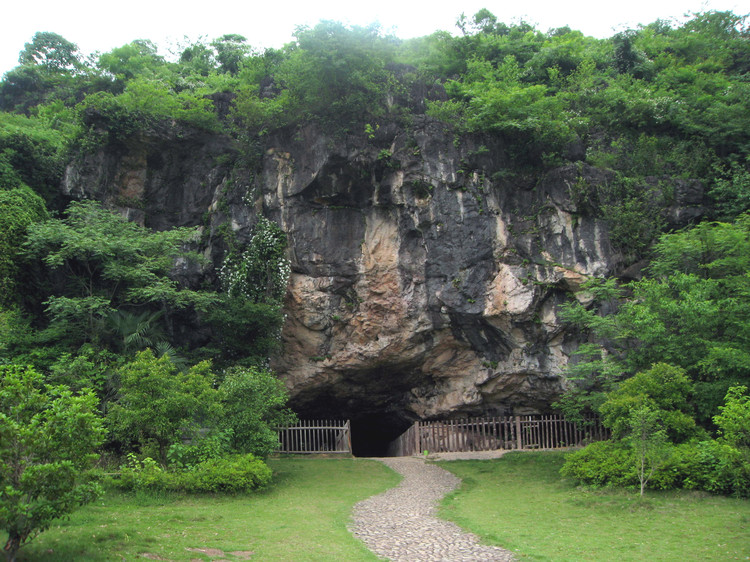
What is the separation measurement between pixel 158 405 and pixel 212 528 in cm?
434

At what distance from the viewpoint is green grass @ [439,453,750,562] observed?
8.15 metres

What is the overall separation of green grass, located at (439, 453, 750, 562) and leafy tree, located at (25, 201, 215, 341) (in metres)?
11.4

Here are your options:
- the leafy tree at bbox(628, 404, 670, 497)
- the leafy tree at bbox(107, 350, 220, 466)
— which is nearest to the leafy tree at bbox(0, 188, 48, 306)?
the leafy tree at bbox(107, 350, 220, 466)

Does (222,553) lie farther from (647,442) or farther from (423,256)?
(423,256)

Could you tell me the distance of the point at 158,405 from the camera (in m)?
12.6

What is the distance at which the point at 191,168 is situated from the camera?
22984 millimetres

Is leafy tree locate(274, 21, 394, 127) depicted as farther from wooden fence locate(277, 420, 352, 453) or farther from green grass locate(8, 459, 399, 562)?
green grass locate(8, 459, 399, 562)

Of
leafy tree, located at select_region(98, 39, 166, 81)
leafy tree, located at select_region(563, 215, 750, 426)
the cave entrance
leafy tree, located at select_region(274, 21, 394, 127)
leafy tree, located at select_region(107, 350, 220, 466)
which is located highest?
leafy tree, located at select_region(98, 39, 166, 81)

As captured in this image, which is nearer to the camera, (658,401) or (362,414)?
(658,401)

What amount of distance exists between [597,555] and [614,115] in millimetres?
19691

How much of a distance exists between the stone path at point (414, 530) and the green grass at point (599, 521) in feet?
1.23

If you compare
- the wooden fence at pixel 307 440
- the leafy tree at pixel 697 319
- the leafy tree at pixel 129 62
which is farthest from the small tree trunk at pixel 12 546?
the leafy tree at pixel 129 62

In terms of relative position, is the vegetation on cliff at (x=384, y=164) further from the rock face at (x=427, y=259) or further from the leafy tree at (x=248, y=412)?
the rock face at (x=427, y=259)

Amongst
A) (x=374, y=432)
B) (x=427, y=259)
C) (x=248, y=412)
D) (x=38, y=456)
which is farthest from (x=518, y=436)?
(x=38, y=456)
